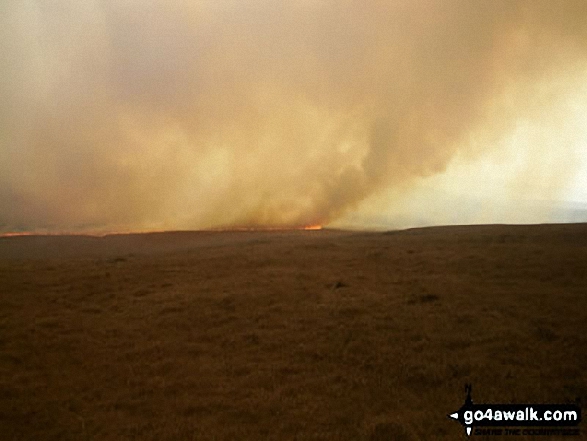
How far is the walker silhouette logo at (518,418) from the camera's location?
6457 mm

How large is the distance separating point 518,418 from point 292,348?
4.94 meters

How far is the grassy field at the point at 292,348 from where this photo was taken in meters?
7.07

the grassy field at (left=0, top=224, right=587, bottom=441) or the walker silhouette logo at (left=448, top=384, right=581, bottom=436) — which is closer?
the walker silhouette logo at (left=448, top=384, right=581, bottom=436)

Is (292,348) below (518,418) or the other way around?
the other way around

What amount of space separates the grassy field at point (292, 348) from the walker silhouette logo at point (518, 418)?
0.23 m

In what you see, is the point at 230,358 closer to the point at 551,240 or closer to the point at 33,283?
the point at 33,283

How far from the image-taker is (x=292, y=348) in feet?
33.3

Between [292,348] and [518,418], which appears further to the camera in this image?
[292,348]

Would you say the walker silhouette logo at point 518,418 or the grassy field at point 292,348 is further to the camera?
the grassy field at point 292,348

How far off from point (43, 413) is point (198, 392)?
8.82 ft

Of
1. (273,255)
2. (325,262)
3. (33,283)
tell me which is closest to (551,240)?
(325,262)

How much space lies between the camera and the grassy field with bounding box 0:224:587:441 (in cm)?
707

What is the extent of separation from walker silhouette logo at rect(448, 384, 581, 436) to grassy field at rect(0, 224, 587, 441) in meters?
0.23

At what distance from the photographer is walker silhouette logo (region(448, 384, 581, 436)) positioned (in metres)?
6.46
